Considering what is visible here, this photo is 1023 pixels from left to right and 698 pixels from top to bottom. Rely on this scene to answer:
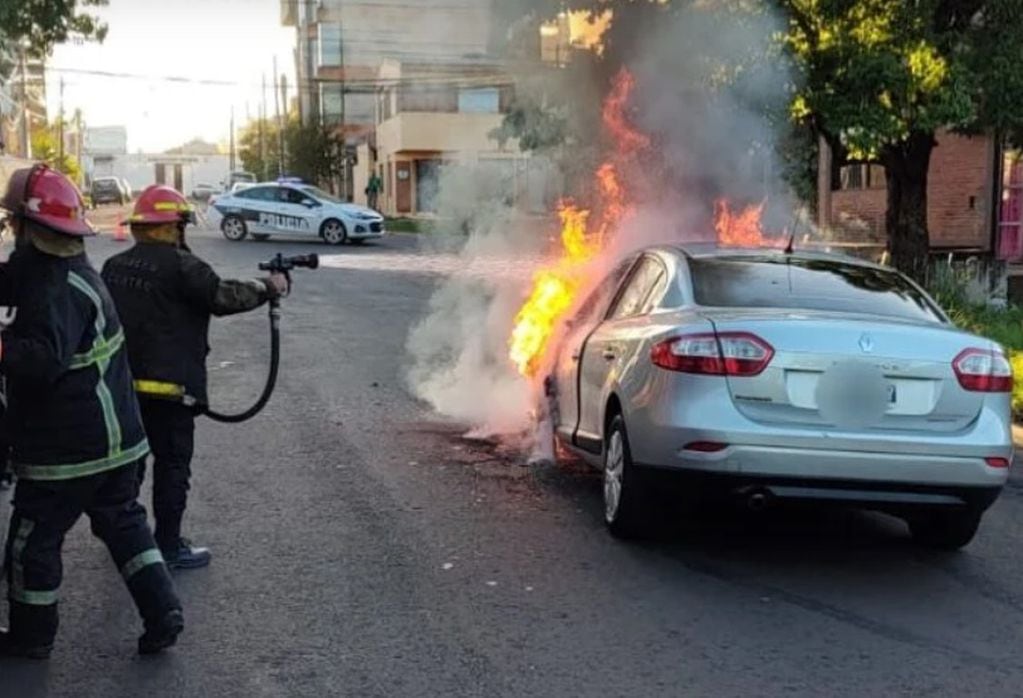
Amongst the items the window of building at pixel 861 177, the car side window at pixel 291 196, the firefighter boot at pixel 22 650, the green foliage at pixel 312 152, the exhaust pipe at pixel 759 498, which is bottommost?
the firefighter boot at pixel 22 650

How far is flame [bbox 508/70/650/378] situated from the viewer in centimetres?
847

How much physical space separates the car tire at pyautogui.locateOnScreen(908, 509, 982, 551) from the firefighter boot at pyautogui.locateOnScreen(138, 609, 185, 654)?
10.8 ft

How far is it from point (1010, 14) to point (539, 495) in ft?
26.7

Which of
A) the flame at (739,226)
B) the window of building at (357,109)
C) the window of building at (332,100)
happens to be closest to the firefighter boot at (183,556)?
the flame at (739,226)

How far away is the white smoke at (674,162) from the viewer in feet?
36.4

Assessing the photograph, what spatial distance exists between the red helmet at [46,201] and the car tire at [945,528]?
3811 millimetres

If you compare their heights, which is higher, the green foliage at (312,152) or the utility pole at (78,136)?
the utility pole at (78,136)

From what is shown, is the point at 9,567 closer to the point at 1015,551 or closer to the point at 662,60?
the point at 1015,551

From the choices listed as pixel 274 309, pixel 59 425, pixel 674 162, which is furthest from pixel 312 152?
pixel 59 425

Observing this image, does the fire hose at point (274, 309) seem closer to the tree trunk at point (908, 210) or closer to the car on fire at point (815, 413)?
the car on fire at point (815, 413)

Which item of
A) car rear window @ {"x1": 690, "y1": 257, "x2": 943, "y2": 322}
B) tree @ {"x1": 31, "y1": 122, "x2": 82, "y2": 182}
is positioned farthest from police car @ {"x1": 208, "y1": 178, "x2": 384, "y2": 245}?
tree @ {"x1": 31, "y1": 122, "x2": 82, "y2": 182}

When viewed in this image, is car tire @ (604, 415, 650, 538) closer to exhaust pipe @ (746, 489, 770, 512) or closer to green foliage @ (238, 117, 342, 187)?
exhaust pipe @ (746, 489, 770, 512)

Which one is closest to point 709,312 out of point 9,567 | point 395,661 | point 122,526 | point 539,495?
point 539,495

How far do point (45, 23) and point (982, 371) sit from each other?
19833 millimetres
